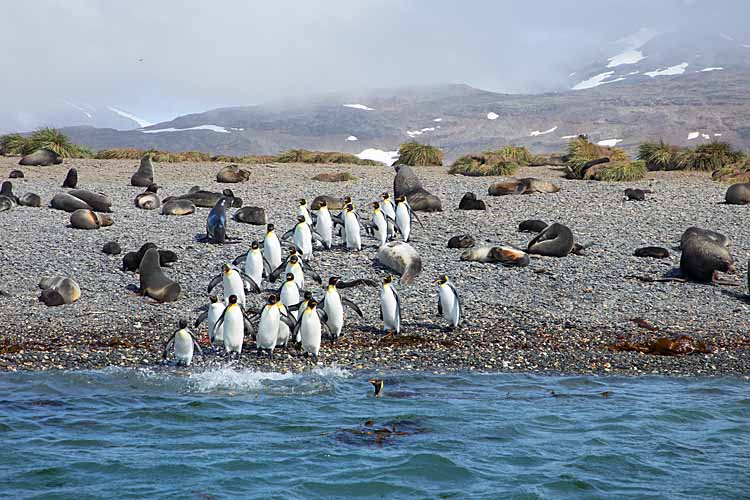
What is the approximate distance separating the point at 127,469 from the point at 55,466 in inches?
19.9

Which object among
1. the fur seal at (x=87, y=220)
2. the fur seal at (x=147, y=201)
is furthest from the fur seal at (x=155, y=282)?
the fur seal at (x=147, y=201)

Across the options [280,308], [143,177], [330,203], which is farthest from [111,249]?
[143,177]

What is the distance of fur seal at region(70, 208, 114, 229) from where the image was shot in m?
13.7

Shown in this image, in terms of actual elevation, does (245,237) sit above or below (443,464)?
above

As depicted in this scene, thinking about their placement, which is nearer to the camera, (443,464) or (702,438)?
(443,464)

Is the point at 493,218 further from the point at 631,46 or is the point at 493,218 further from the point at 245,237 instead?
the point at 631,46

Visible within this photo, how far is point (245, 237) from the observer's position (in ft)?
44.4

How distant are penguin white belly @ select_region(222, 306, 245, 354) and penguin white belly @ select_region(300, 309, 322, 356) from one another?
59cm

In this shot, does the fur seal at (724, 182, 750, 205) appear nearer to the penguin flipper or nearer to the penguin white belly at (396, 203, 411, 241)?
the penguin white belly at (396, 203, 411, 241)

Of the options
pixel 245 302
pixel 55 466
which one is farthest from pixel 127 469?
pixel 245 302

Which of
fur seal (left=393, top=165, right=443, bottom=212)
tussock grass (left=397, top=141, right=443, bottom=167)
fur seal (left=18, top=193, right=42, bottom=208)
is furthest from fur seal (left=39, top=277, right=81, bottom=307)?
tussock grass (left=397, top=141, right=443, bottom=167)

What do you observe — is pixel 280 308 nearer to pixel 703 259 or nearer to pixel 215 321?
pixel 215 321

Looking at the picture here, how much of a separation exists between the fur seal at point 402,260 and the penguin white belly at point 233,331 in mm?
2827

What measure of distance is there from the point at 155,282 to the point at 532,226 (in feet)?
19.8
